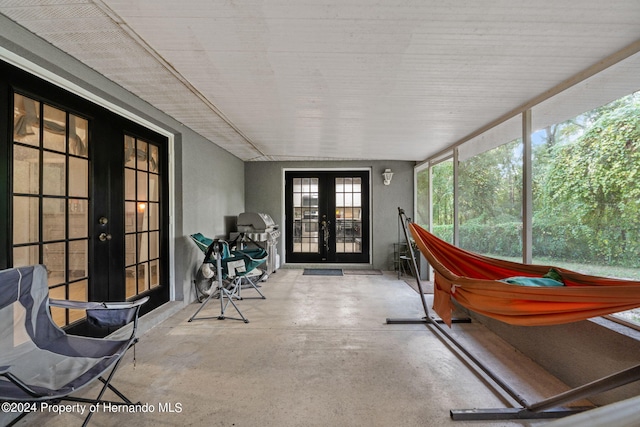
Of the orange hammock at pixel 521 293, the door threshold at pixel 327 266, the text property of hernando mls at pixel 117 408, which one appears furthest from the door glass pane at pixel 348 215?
the text property of hernando mls at pixel 117 408

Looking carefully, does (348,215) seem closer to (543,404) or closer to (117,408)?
(543,404)

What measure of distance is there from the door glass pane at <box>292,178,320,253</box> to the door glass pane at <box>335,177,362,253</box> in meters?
0.52

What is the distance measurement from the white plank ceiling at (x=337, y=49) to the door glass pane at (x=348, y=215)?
3.10 metres

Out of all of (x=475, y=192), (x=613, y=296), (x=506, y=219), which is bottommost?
(x=613, y=296)

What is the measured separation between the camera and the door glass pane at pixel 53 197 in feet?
5.97

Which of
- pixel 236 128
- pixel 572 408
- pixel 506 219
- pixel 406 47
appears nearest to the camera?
pixel 572 408

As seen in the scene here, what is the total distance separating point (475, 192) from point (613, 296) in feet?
10.3

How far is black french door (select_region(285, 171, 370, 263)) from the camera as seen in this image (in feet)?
20.3

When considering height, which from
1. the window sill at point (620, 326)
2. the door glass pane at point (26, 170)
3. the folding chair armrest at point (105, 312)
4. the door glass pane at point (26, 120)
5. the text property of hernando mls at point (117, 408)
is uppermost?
the door glass pane at point (26, 120)

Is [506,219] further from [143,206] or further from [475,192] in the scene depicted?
[143,206]

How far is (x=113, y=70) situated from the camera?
7.15 ft

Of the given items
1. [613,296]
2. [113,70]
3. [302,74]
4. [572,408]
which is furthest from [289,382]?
[113,70]

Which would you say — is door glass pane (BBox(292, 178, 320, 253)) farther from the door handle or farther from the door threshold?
the door threshold

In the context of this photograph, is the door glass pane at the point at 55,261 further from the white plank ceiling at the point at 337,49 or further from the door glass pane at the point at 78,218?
the white plank ceiling at the point at 337,49
